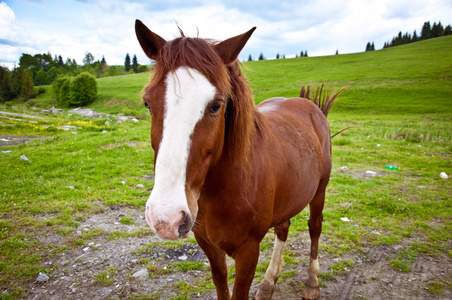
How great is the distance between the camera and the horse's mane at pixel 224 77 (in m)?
1.60

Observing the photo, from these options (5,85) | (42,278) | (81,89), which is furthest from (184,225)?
(5,85)

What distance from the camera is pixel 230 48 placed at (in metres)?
1.78

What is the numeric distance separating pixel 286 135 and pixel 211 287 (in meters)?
2.16

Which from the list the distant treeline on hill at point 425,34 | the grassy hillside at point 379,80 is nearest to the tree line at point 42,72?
the grassy hillside at point 379,80

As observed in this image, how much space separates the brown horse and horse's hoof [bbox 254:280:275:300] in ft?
0.04

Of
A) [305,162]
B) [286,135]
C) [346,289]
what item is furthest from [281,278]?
[286,135]

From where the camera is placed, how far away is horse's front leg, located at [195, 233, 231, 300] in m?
2.45

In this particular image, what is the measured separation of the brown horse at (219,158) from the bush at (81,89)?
50816mm

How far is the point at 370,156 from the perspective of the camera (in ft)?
30.8

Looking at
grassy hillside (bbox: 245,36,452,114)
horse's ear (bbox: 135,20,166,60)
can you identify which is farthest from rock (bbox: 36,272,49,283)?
grassy hillside (bbox: 245,36,452,114)

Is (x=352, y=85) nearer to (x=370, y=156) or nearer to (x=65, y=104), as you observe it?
(x=370, y=156)

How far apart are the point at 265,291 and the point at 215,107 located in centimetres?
263

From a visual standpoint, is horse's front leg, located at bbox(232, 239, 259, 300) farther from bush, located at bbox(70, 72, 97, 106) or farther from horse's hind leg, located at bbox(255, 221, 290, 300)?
bush, located at bbox(70, 72, 97, 106)

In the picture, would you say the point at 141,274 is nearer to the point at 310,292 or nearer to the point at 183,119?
the point at 310,292
